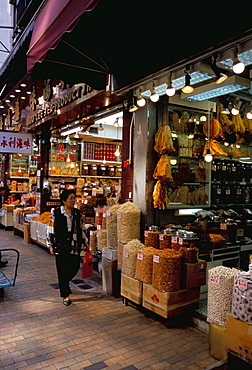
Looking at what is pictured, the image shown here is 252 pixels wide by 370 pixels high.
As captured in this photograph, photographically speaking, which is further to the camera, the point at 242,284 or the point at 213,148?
the point at 213,148

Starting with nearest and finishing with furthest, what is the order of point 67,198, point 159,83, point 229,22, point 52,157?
1. point 229,22
2. point 159,83
3. point 67,198
4. point 52,157

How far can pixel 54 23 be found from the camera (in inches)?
151

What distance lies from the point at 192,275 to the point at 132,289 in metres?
1.04

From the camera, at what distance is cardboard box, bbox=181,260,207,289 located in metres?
4.34

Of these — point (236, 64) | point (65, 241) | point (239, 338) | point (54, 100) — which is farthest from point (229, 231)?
point (54, 100)

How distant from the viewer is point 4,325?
433 centimetres

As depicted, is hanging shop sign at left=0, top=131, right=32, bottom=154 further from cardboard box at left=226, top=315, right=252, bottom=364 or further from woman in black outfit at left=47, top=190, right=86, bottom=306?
cardboard box at left=226, top=315, right=252, bottom=364

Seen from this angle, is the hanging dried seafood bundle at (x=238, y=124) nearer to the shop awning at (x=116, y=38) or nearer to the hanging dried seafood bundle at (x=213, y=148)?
the hanging dried seafood bundle at (x=213, y=148)

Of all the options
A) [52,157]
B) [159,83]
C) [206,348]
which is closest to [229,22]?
[159,83]

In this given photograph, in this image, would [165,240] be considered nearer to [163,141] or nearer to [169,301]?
[169,301]

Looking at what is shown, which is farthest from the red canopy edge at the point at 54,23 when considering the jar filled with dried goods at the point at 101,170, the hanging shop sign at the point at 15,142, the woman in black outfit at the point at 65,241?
the jar filled with dried goods at the point at 101,170

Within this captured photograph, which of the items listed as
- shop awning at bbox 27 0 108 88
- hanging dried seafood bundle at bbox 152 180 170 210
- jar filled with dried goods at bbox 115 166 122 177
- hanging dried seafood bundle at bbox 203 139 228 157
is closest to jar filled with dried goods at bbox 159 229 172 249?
hanging dried seafood bundle at bbox 152 180 170 210

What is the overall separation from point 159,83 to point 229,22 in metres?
1.58

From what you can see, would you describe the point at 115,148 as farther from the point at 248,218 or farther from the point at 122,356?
the point at 122,356
